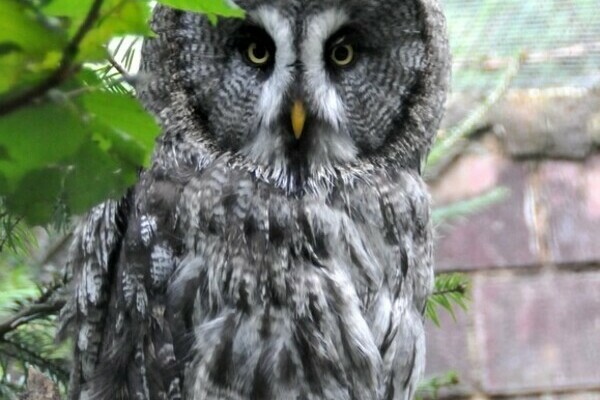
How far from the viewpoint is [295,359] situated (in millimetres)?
1413

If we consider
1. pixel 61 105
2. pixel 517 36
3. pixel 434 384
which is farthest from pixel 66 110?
pixel 517 36

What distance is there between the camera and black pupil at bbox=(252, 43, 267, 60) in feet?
4.78

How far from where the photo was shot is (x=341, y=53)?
1.52m

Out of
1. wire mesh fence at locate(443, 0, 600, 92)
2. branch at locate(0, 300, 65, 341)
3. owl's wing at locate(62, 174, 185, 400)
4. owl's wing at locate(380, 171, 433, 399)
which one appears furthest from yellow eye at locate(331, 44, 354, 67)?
wire mesh fence at locate(443, 0, 600, 92)

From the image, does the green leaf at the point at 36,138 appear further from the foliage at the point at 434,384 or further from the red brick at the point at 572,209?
the red brick at the point at 572,209

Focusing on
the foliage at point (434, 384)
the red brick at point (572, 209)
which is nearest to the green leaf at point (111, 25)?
the foliage at point (434, 384)

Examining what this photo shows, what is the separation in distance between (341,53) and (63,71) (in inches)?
48.8

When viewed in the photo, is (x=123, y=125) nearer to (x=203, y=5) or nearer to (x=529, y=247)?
(x=203, y=5)

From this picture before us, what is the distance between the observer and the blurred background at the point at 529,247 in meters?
3.32

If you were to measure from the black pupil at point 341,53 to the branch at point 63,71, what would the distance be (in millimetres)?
1208

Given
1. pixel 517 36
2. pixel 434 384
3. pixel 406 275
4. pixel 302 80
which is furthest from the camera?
pixel 517 36

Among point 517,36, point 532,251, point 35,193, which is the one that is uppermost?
point 517,36

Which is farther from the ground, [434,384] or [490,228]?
[490,228]

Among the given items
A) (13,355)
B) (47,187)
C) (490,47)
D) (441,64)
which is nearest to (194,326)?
(13,355)
